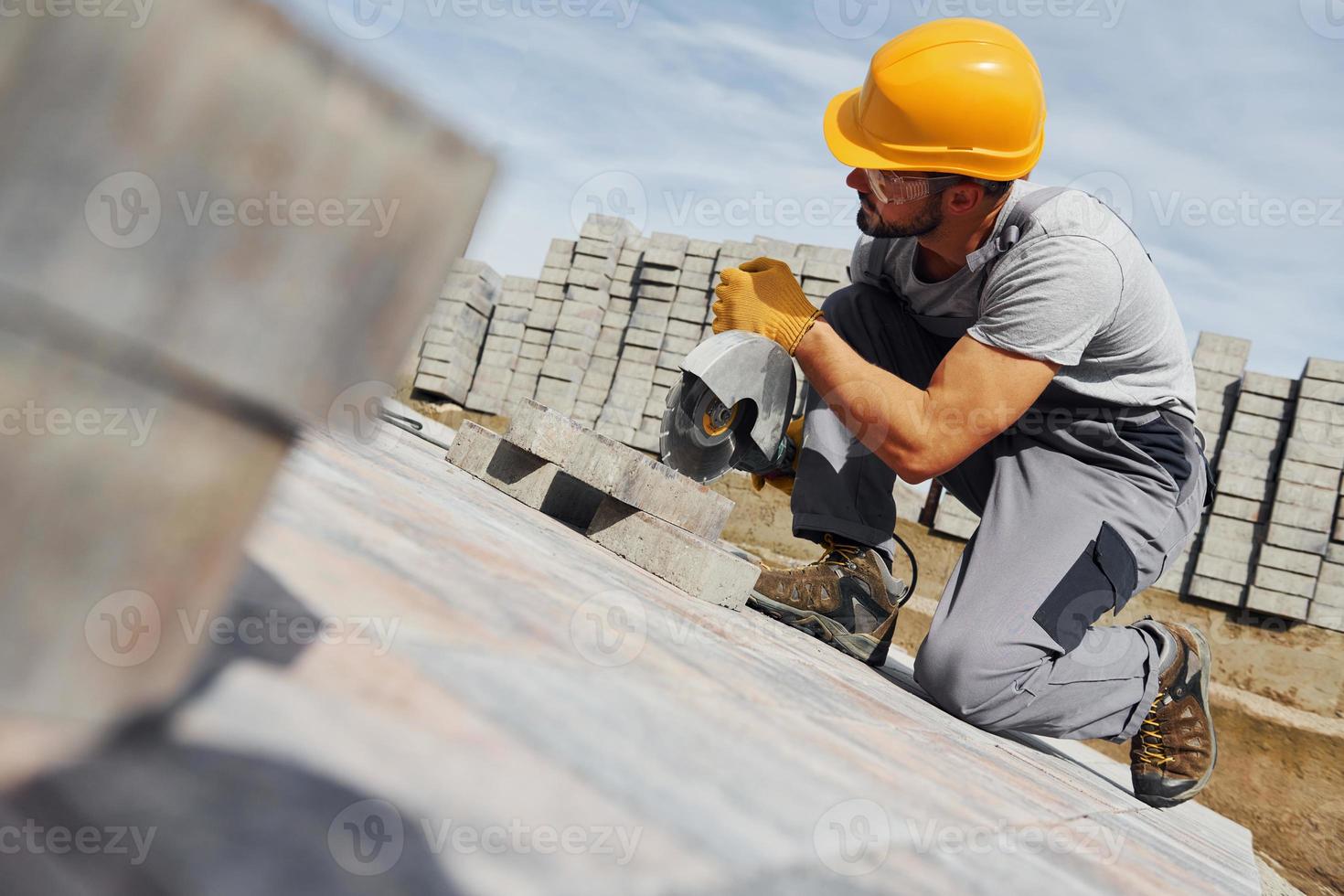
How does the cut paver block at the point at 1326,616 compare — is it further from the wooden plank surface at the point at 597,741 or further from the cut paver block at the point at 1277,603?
the wooden plank surface at the point at 597,741

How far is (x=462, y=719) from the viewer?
2.60 ft

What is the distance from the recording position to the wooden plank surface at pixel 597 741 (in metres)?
0.66

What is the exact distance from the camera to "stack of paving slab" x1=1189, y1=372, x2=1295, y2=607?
685 centimetres

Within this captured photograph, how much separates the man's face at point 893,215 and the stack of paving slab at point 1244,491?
528cm

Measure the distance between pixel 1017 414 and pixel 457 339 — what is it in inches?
310

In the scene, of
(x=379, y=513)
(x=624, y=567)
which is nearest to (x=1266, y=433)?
(x=624, y=567)

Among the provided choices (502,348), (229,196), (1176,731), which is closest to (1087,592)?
(1176,731)

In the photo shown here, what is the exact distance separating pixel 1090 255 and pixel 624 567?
1.52 m

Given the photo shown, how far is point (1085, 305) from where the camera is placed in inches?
98.9

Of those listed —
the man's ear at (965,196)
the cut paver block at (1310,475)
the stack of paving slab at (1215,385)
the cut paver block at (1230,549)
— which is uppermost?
the stack of paving slab at (1215,385)

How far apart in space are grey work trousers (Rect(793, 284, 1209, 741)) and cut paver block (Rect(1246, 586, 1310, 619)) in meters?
4.36

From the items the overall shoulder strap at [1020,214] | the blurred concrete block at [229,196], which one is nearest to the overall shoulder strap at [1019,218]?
the overall shoulder strap at [1020,214]

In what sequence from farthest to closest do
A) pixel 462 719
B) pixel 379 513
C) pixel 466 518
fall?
pixel 466 518 < pixel 379 513 < pixel 462 719

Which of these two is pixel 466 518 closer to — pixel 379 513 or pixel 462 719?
pixel 379 513
